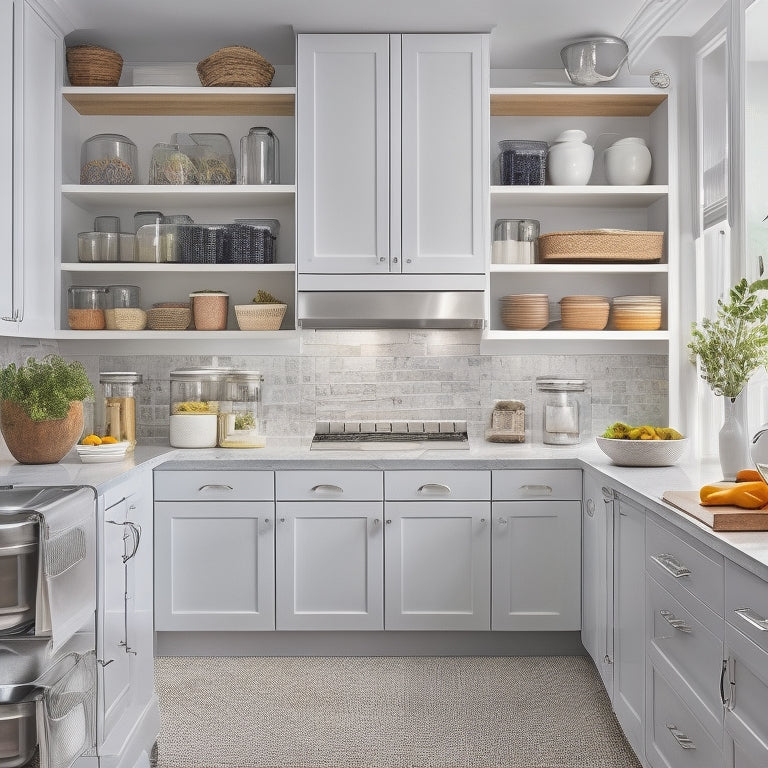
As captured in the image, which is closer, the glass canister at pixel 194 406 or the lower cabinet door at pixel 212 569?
the lower cabinet door at pixel 212 569

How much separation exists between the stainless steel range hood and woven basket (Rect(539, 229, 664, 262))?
0.47 metres

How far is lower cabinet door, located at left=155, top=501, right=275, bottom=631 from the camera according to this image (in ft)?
11.0

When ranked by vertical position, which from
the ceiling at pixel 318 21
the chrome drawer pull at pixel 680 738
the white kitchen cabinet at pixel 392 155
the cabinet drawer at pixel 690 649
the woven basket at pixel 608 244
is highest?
the ceiling at pixel 318 21

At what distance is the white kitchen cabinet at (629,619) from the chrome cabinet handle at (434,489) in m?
0.79

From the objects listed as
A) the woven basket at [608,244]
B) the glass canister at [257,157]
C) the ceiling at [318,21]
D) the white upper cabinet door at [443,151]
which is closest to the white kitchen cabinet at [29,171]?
the ceiling at [318,21]

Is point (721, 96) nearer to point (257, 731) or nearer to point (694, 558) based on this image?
point (694, 558)

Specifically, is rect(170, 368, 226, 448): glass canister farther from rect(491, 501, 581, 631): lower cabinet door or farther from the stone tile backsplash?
rect(491, 501, 581, 631): lower cabinet door

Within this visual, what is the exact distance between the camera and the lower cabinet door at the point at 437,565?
3.35 metres

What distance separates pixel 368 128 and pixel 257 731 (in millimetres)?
2496

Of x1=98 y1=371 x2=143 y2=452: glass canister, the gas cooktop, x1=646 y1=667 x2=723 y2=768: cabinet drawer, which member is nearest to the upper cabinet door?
the gas cooktop

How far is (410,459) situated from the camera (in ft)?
10.9

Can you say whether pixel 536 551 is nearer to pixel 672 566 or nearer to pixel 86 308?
pixel 672 566

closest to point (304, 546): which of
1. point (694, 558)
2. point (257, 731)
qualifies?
point (257, 731)

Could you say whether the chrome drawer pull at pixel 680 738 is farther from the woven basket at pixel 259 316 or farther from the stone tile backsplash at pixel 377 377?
the woven basket at pixel 259 316
